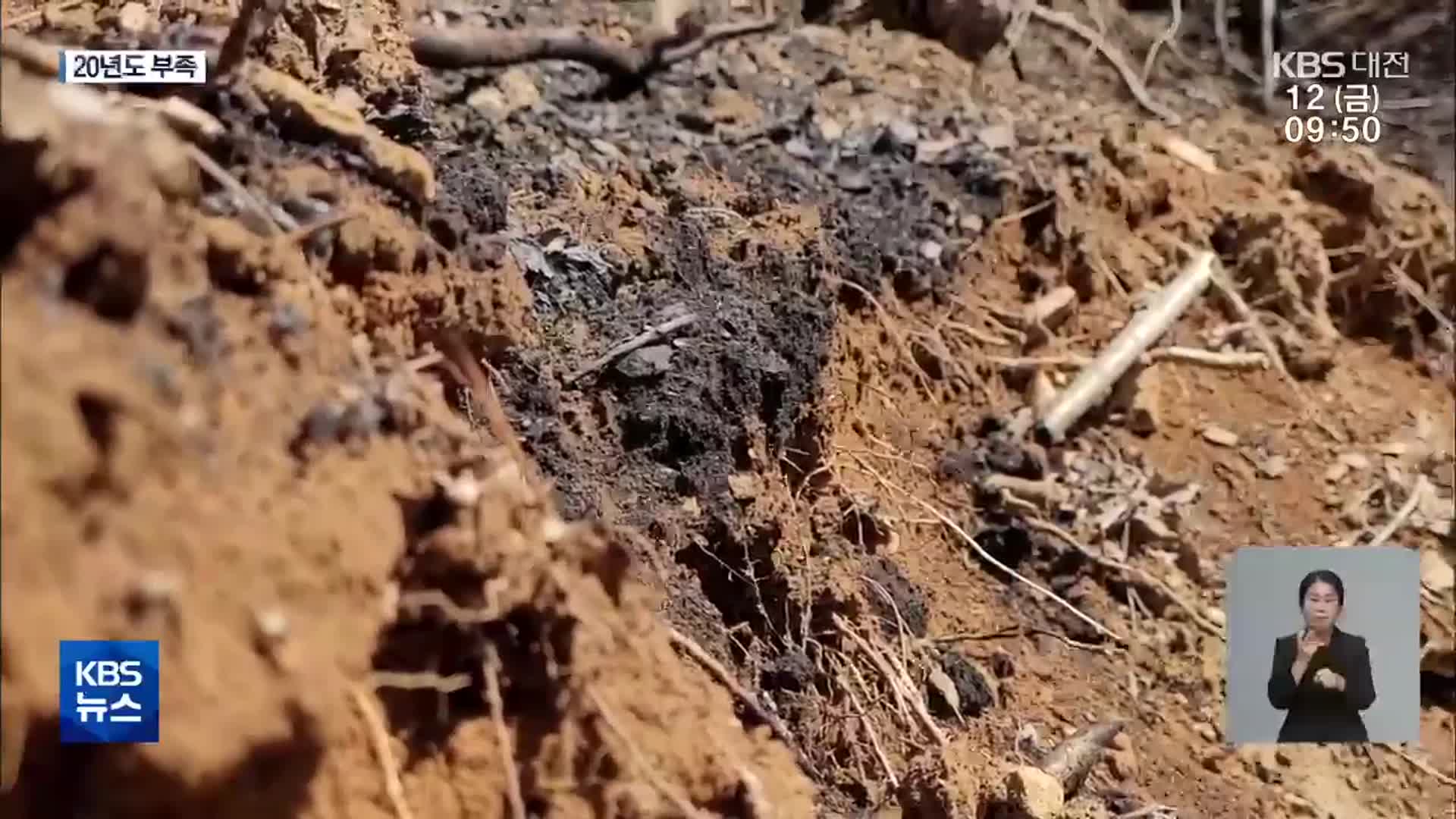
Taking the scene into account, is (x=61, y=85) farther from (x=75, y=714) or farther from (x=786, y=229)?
(x=786, y=229)

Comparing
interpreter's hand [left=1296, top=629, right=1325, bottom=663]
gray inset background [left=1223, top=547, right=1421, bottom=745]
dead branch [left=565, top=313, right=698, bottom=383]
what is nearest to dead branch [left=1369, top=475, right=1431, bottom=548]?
gray inset background [left=1223, top=547, right=1421, bottom=745]

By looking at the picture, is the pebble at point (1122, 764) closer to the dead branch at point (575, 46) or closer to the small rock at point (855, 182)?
the small rock at point (855, 182)

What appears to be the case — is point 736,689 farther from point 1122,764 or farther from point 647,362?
point 1122,764

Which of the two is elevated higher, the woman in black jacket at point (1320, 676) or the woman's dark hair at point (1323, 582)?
the woman's dark hair at point (1323, 582)

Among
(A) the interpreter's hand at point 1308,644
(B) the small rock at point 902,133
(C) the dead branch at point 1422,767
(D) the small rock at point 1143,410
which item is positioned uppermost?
(B) the small rock at point 902,133

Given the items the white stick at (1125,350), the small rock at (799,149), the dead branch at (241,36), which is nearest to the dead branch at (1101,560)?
the white stick at (1125,350)

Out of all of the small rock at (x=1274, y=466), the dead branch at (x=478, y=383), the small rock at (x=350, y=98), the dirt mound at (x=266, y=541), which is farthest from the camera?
the small rock at (x=1274, y=466)

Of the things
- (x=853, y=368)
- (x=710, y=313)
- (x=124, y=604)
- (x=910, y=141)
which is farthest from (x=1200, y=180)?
(x=124, y=604)

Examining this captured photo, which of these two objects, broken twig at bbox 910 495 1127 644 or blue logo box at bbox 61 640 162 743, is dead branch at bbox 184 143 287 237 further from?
broken twig at bbox 910 495 1127 644
